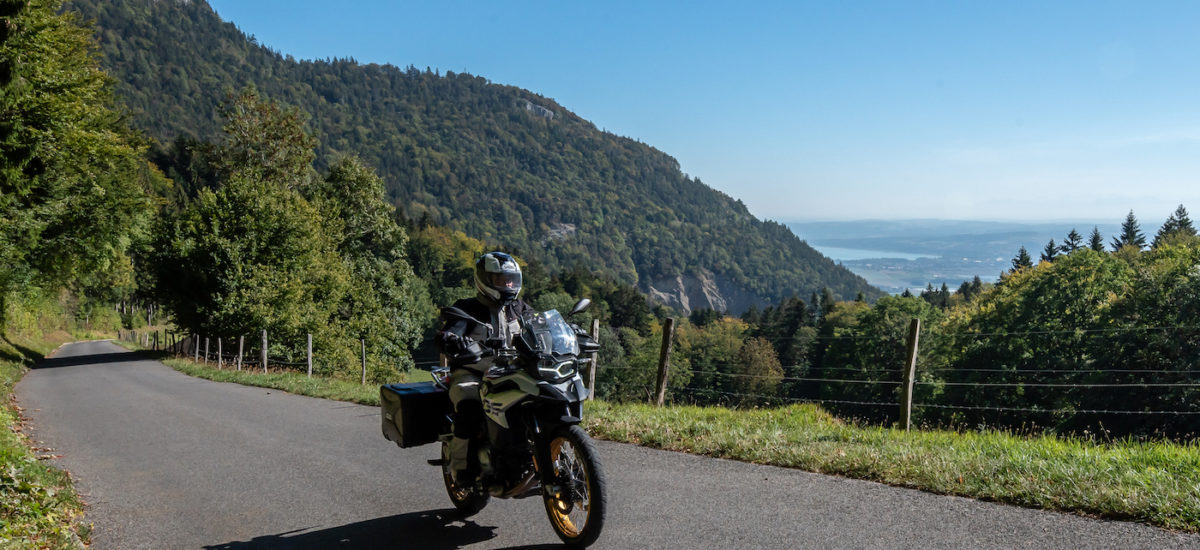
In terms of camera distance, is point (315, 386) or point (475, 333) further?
point (315, 386)

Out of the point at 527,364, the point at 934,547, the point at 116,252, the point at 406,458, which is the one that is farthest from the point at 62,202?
the point at 934,547

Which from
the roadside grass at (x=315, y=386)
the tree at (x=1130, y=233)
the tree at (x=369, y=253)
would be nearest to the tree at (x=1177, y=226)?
the tree at (x=1130, y=233)

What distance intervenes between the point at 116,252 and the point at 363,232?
2205 cm

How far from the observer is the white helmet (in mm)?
5004

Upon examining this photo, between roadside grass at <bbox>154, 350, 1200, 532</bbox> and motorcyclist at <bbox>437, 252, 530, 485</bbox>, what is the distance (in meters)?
3.03

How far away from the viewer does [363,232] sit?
50.0 meters

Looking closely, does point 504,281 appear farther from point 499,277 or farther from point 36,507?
point 36,507

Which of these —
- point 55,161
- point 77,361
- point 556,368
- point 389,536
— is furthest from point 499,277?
point 77,361

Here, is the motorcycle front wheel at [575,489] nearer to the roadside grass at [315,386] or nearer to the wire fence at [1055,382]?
the roadside grass at [315,386]

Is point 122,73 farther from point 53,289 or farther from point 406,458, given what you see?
point 406,458

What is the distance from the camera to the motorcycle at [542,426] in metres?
4.29

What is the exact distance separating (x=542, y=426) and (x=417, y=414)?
4.55 ft

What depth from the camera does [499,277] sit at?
5008mm

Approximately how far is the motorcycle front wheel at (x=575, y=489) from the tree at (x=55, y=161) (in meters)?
20.8
